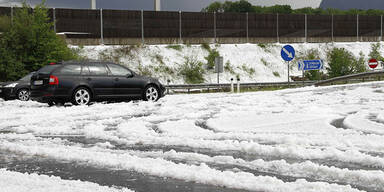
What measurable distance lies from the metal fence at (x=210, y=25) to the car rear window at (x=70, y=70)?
2339cm

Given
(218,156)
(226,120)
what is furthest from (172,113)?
(218,156)

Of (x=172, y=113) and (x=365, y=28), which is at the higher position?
(x=365, y=28)

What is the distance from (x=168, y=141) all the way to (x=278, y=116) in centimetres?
401

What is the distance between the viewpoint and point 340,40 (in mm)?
54156

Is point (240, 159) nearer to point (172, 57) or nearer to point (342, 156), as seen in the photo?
point (342, 156)

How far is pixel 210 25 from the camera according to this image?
4653cm

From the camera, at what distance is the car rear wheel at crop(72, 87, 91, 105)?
15.8 metres

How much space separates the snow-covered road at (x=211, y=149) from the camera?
16.4ft

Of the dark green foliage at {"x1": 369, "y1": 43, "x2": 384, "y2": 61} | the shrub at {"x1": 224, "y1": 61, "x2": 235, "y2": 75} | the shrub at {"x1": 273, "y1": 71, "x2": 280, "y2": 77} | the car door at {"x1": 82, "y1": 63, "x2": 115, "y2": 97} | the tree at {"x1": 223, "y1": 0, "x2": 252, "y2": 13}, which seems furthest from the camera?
the tree at {"x1": 223, "y1": 0, "x2": 252, "y2": 13}

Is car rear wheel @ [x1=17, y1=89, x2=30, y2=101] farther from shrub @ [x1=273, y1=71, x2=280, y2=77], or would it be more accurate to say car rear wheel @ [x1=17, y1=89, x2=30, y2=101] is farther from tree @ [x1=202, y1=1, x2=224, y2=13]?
tree @ [x1=202, y1=1, x2=224, y2=13]

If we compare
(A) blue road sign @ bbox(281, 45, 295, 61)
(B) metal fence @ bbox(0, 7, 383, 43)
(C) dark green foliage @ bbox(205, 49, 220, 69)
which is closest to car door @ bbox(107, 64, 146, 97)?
(A) blue road sign @ bbox(281, 45, 295, 61)

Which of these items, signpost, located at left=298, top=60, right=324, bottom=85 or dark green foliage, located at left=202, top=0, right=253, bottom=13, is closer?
signpost, located at left=298, top=60, right=324, bottom=85

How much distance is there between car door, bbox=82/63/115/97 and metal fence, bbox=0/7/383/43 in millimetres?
23159

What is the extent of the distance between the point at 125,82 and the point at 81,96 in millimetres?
1734
